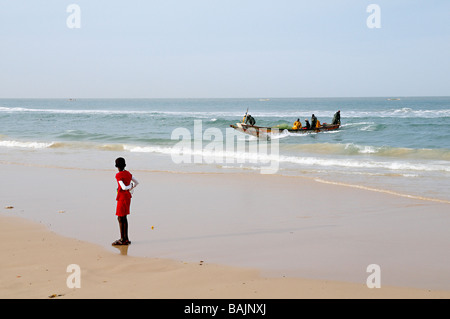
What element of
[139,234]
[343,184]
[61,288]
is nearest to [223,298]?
[61,288]

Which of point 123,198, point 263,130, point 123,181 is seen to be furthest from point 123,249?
point 263,130

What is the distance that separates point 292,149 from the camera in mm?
21000

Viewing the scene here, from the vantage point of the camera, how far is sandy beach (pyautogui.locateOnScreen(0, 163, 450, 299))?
461 cm

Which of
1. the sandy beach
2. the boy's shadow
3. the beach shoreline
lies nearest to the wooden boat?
the sandy beach

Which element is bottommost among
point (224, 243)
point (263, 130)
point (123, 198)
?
point (224, 243)

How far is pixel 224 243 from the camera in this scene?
6.21 metres

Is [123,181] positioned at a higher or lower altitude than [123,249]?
higher

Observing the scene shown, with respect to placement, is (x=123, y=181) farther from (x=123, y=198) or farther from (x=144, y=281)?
(x=144, y=281)

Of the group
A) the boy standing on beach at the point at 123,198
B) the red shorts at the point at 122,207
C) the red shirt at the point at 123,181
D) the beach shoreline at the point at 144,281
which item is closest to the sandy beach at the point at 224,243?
the beach shoreline at the point at 144,281

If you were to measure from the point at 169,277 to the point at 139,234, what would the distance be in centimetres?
193

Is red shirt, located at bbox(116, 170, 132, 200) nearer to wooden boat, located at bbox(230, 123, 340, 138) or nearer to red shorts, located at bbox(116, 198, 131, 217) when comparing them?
red shorts, located at bbox(116, 198, 131, 217)

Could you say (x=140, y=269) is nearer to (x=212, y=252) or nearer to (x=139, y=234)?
(x=212, y=252)

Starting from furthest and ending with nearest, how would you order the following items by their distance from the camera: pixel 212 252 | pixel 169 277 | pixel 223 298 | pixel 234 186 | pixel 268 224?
pixel 234 186 < pixel 268 224 < pixel 212 252 < pixel 169 277 < pixel 223 298

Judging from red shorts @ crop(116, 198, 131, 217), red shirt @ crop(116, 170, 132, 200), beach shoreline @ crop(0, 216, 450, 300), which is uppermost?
red shirt @ crop(116, 170, 132, 200)
